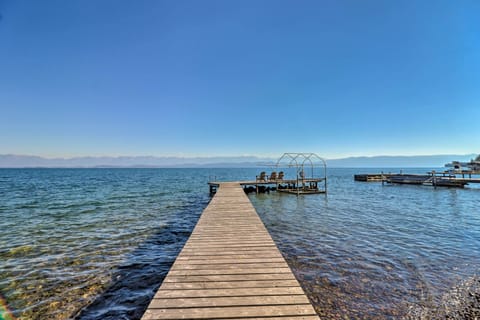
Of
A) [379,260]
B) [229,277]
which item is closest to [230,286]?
[229,277]

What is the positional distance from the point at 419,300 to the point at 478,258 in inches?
151

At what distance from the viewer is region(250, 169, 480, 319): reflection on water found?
4340 mm

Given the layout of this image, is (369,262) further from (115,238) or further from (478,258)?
(115,238)

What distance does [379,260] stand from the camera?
6254 mm

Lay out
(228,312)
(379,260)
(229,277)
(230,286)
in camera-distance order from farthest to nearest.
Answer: (379,260)
(229,277)
(230,286)
(228,312)

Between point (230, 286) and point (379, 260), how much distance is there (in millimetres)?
5223

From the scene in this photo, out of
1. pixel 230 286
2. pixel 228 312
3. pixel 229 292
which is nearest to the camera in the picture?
pixel 228 312

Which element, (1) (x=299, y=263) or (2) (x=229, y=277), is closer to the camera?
(2) (x=229, y=277)

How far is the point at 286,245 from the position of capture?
7.46 metres

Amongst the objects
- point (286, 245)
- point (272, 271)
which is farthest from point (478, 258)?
point (272, 271)

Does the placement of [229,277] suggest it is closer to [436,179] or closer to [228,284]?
[228,284]

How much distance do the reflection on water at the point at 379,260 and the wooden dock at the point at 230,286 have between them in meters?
1.51

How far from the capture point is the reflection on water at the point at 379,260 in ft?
14.2

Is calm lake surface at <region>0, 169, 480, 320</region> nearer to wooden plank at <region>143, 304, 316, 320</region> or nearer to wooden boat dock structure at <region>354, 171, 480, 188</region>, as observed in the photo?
wooden plank at <region>143, 304, 316, 320</region>
